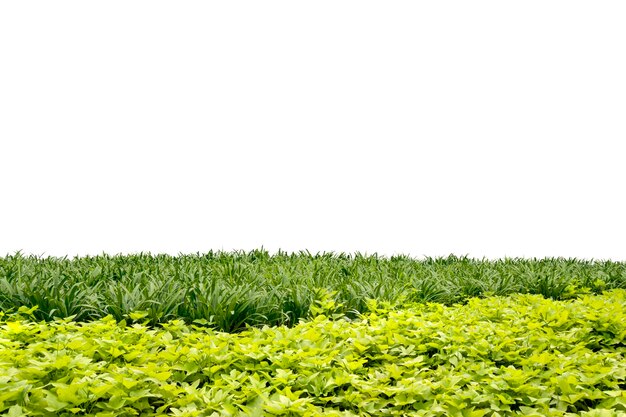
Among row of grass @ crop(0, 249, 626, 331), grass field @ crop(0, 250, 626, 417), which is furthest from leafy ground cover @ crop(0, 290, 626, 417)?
row of grass @ crop(0, 249, 626, 331)

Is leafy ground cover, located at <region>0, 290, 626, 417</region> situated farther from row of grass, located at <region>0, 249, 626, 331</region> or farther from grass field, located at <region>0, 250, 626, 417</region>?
row of grass, located at <region>0, 249, 626, 331</region>

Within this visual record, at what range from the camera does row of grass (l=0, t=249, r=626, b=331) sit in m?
5.34

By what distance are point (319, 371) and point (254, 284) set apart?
110 inches

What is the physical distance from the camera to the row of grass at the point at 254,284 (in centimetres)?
534

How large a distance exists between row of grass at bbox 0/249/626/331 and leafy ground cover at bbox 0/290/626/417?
0.69m

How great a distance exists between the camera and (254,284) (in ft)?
20.8

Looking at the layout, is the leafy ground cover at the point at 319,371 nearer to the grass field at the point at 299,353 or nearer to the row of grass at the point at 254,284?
A: the grass field at the point at 299,353

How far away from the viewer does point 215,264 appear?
8.42 m

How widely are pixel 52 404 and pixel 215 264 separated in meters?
5.50

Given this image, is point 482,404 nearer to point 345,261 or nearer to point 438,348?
point 438,348

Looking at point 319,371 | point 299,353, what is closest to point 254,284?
point 299,353

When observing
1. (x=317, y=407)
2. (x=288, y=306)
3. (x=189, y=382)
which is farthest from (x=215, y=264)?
(x=317, y=407)

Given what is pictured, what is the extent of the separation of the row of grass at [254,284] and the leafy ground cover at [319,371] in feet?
2.28

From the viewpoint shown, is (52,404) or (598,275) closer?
(52,404)
